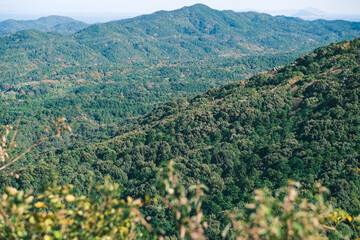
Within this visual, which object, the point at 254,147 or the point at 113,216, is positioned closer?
the point at 113,216

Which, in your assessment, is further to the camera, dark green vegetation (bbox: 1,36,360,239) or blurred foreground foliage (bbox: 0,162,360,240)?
dark green vegetation (bbox: 1,36,360,239)

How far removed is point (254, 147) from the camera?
139ft

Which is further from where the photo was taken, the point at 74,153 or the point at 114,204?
the point at 74,153

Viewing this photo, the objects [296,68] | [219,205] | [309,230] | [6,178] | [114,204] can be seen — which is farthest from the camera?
[296,68]

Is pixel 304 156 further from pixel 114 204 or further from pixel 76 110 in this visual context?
pixel 76 110

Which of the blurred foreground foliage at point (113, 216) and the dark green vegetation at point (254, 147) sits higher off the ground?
the blurred foreground foliage at point (113, 216)

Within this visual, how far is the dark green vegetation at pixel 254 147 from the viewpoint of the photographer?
3334cm

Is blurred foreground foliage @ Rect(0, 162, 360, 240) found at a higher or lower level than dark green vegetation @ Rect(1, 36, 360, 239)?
higher

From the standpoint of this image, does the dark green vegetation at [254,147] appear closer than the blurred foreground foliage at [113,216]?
No

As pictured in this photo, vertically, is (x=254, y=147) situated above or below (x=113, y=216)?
below

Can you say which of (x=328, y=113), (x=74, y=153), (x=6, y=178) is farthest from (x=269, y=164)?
(x=6, y=178)

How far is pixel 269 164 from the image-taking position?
122 ft

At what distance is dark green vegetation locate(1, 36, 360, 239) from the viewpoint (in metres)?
33.3

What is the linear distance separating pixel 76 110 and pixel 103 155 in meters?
91.7
